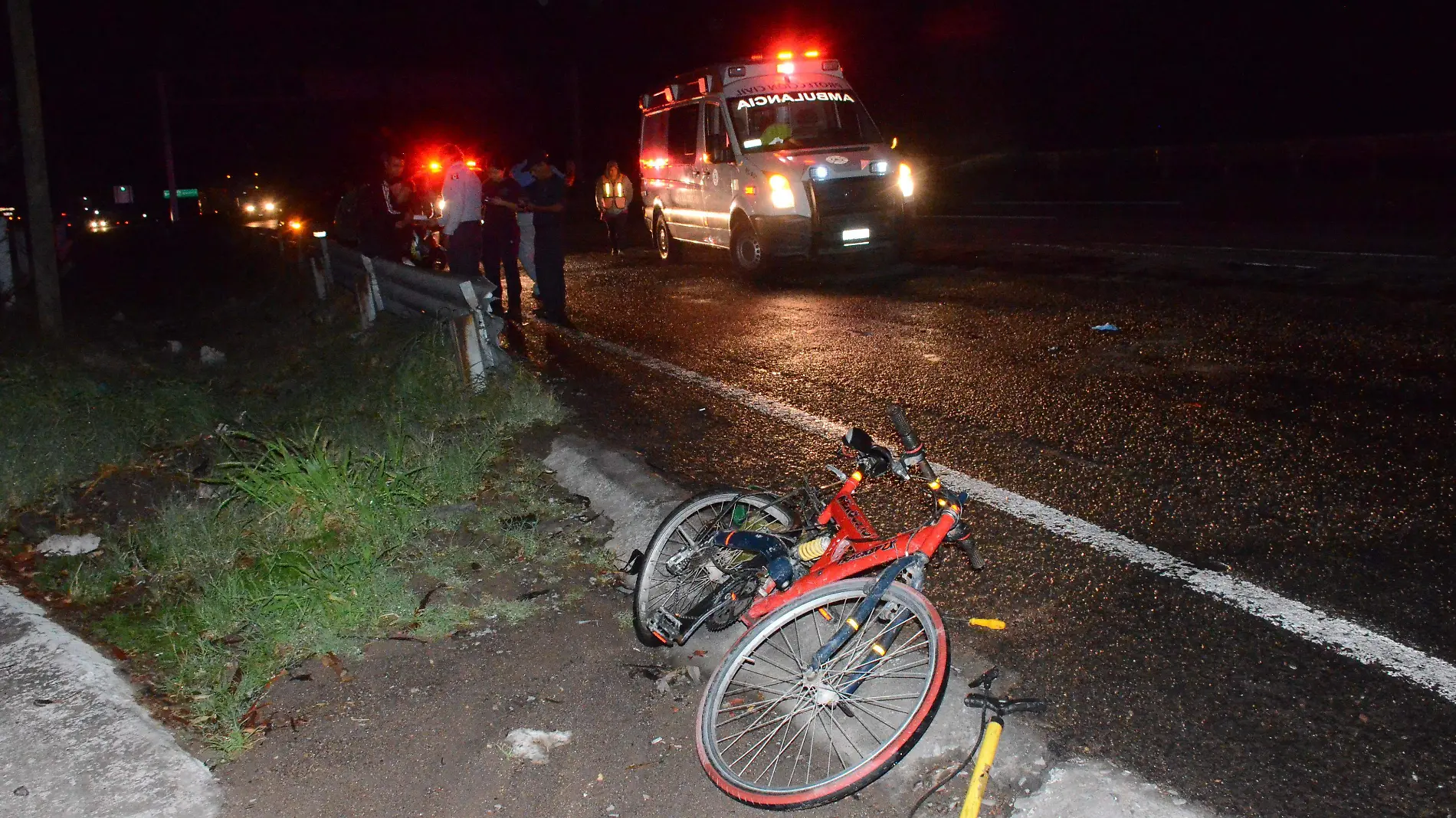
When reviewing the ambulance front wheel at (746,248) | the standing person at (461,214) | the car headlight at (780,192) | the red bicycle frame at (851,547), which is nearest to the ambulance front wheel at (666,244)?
the ambulance front wheel at (746,248)

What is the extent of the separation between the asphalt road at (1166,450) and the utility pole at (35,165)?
5.14m

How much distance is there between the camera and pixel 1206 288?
1130cm

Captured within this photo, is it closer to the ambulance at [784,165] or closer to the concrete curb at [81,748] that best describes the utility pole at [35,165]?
the ambulance at [784,165]

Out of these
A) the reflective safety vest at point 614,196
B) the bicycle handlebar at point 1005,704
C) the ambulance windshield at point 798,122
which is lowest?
the bicycle handlebar at point 1005,704

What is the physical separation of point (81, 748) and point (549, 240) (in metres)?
8.72

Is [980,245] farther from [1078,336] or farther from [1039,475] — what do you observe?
[1039,475]

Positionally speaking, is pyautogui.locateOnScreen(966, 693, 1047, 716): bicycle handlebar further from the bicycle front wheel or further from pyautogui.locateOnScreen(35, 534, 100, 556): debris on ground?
pyautogui.locateOnScreen(35, 534, 100, 556): debris on ground

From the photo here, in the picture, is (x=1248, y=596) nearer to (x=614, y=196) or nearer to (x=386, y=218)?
(x=386, y=218)

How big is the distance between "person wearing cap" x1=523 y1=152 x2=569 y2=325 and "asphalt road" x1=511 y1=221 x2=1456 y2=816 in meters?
0.39

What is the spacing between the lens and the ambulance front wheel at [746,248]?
14.2m

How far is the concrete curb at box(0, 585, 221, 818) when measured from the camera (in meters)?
3.52

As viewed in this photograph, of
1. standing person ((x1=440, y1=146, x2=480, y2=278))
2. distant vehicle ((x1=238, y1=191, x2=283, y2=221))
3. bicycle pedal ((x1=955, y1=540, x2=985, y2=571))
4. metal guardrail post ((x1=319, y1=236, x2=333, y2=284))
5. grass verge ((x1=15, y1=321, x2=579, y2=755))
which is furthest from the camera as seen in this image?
distant vehicle ((x1=238, y1=191, x2=283, y2=221))

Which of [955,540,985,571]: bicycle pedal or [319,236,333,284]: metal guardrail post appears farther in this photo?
[319,236,333,284]: metal guardrail post

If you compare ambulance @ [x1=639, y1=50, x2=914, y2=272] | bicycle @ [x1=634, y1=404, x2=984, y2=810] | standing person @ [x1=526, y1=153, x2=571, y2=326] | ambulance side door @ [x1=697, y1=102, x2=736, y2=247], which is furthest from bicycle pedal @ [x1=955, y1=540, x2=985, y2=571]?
ambulance side door @ [x1=697, y1=102, x2=736, y2=247]
